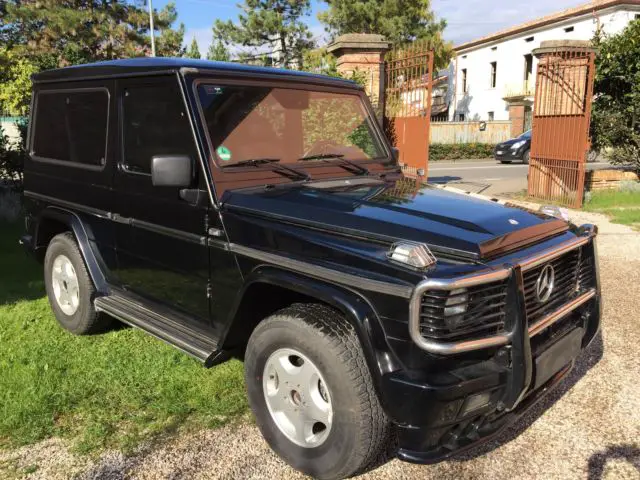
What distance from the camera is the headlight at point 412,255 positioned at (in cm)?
230

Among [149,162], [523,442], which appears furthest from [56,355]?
[523,442]

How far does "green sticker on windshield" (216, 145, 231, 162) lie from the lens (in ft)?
10.6

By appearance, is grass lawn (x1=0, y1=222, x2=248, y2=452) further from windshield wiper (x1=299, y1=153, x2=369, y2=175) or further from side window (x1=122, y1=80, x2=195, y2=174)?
windshield wiper (x1=299, y1=153, x2=369, y2=175)

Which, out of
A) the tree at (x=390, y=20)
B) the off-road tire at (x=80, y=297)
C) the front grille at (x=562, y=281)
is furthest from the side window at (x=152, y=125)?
the tree at (x=390, y=20)

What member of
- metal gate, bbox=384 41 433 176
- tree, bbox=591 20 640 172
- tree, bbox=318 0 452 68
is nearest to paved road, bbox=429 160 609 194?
tree, bbox=591 20 640 172

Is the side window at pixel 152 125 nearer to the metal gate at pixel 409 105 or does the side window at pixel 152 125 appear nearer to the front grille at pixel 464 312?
the front grille at pixel 464 312

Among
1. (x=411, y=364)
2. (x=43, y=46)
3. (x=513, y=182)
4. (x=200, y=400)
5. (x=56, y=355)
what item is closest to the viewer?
(x=411, y=364)

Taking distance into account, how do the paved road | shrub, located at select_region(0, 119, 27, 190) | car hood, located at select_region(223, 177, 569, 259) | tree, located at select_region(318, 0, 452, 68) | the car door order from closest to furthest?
car hood, located at select_region(223, 177, 569, 259)
the car door
shrub, located at select_region(0, 119, 27, 190)
the paved road
tree, located at select_region(318, 0, 452, 68)

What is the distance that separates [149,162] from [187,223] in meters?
0.61

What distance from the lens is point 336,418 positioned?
253 centimetres

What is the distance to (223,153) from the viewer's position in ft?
10.7

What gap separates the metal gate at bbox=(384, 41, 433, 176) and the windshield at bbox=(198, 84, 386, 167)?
545cm

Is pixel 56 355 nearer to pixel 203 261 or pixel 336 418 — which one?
pixel 203 261

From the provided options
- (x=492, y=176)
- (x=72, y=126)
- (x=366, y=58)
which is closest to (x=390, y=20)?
(x=492, y=176)
